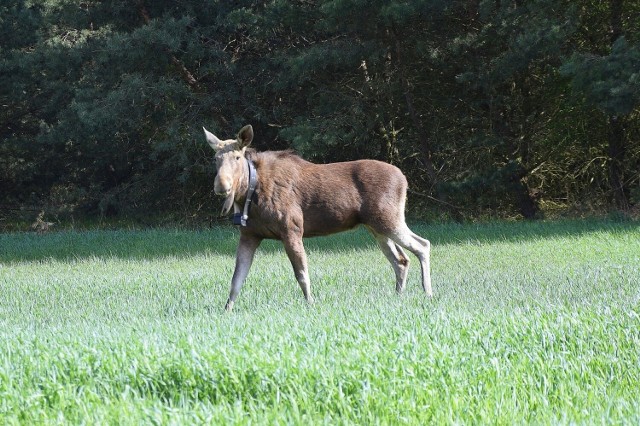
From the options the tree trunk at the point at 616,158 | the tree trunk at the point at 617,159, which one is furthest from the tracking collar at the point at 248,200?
the tree trunk at the point at 616,158

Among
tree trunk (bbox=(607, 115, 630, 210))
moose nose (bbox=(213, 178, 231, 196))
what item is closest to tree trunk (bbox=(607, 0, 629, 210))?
tree trunk (bbox=(607, 115, 630, 210))

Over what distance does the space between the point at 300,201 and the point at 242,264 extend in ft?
3.14

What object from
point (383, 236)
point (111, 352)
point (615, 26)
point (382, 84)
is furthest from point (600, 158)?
point (111, 352)

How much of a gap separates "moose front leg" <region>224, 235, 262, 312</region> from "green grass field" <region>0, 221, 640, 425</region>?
0.59ft

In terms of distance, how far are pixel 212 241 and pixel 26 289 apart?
8.16 meters

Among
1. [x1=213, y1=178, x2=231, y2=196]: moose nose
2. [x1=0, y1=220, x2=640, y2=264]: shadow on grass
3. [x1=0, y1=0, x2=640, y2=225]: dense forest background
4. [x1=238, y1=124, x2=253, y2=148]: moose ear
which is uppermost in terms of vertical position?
[x1=238, y1=124, x2=253, y2=148]: moose ear

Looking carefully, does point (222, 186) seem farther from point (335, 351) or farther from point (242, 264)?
point (335, 351)

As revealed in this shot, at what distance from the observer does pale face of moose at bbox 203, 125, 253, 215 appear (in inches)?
387

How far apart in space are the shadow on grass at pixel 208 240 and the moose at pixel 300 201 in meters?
7.40

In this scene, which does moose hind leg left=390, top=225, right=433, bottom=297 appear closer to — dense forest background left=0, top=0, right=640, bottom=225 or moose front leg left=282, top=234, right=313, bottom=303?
moose front leg left=282, top=234, right=313, bottom=303

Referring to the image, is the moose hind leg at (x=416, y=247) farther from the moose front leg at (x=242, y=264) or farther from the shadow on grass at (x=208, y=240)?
the shadow on grass at (x=208, y=240)

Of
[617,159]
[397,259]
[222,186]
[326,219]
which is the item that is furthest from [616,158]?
[222,186]

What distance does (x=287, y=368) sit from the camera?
6.22 m

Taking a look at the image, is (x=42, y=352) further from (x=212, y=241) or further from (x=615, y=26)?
(x=615, y=26)
